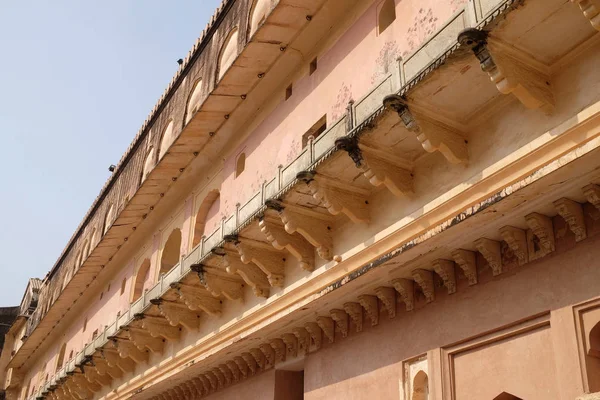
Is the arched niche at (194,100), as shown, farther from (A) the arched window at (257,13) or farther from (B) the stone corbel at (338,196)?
(B) the stone corbel at (338,196)

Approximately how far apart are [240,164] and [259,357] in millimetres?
2793

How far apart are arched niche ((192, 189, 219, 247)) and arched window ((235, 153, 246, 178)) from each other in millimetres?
914

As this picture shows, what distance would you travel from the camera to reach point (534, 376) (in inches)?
187

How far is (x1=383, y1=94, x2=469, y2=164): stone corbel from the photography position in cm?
525

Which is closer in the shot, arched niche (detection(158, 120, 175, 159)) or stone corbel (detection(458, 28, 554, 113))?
stone corbel (detection(458, 28, 554, 113))

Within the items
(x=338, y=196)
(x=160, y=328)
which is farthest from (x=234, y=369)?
(x=338, y=196)

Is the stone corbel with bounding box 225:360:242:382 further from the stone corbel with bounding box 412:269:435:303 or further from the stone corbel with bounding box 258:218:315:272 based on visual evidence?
the stone corbel with bounding box 412:269:435:303

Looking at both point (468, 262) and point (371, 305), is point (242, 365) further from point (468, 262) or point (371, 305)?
point (468, 262)

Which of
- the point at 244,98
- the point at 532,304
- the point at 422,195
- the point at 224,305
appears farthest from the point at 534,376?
the point at 244,98

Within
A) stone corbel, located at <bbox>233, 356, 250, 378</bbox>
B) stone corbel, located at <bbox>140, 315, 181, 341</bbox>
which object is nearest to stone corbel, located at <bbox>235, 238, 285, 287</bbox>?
stone corbel, located at <bbox>233, 356, 250, 378</bbox>

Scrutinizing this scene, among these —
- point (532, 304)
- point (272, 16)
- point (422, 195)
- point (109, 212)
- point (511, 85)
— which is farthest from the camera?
point (109, 212)

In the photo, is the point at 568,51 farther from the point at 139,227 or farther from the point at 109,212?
the point at 109,212

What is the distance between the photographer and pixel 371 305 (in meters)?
6.54

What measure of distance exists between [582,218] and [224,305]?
543 cm
